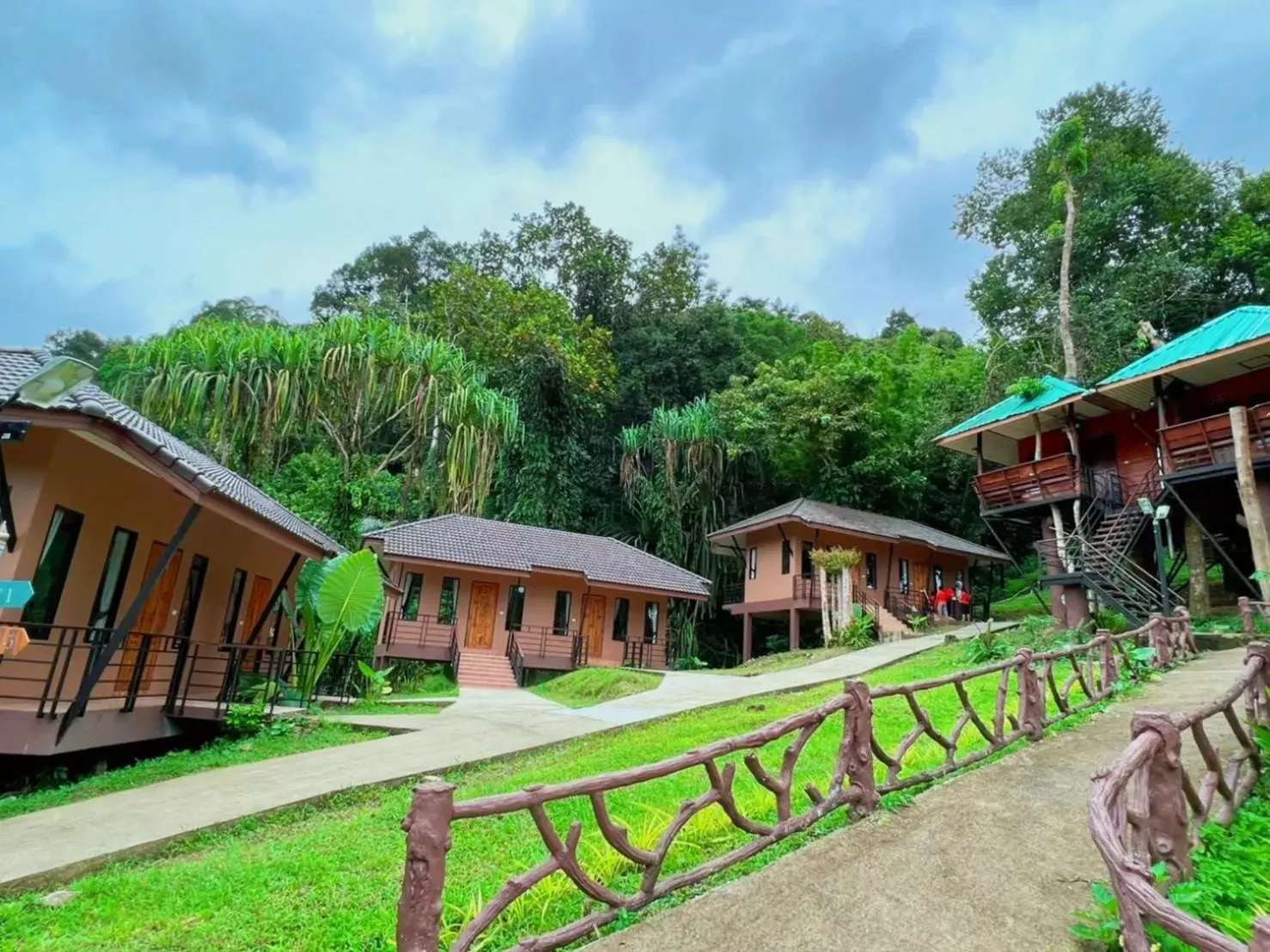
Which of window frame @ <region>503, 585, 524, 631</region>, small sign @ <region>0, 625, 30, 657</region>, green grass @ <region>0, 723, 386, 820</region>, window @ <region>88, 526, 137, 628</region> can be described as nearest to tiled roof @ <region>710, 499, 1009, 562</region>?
window frame @ <region>503, 585, 524, 631</region>

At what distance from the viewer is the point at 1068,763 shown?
6.04m

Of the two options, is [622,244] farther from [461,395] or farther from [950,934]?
[950,934]

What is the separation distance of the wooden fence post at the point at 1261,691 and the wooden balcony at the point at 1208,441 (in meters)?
10.9

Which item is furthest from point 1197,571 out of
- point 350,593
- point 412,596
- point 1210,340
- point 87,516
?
point 87,516

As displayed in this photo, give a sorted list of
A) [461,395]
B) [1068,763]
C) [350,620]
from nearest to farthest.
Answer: [1068,763] → [350,620] → [461,395]

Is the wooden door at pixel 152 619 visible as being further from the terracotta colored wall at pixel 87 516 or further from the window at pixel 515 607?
the window at pixel 515 607

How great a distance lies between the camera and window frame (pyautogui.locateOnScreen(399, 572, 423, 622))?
21.0 meters

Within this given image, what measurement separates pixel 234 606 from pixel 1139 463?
21781 mm

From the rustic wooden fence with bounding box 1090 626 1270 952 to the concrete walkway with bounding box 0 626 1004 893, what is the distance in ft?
20.2

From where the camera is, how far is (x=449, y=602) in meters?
21.5

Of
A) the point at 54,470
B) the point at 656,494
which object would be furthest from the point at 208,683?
the point at 656,494

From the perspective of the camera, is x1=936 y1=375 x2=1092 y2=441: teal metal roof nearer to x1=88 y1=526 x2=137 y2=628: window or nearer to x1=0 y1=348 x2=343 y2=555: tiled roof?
x1=0 y1=348 x2=343 y2=555: tiled roof

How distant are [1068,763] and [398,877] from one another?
5487mm

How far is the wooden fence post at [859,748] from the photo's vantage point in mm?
4887
